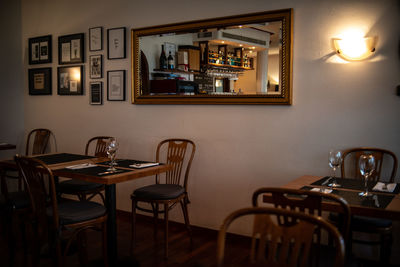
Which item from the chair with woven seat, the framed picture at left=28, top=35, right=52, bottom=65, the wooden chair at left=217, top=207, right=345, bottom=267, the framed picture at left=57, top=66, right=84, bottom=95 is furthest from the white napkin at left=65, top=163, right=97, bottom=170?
the framed picture at left=28, top=35, right=52, bottom=65

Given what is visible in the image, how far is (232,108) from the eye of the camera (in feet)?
11.6

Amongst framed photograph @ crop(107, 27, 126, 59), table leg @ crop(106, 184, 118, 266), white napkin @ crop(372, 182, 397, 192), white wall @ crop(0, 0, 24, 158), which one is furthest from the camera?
white wall @ crop(0, 0, 24, 158)

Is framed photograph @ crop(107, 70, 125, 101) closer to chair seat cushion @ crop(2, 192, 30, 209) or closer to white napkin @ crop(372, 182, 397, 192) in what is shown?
chair seat cushion @ crop(2, 192, 30, 209)

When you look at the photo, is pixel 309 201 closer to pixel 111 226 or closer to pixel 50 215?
pixel 111 226

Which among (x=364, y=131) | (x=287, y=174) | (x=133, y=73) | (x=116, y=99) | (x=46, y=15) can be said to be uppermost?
(x=46, y=15)

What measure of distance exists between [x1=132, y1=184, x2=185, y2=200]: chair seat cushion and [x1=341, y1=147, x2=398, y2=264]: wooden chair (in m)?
1.35

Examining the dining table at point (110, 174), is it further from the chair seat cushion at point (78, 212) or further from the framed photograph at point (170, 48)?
the framed photograph at point (170, 48)

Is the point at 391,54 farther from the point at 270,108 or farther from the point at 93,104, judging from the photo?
the point at 93,104

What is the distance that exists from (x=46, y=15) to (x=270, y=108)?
131 inches

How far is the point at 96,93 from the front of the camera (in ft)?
14.8

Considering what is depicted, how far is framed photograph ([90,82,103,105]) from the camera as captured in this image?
14.7 feet

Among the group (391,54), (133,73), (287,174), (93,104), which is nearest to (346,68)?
(391,54)

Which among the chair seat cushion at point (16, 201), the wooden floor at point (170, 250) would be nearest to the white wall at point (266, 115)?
the wooden floor at point (170, 250)

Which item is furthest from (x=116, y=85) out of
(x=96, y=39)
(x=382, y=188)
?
(x=382, y=188)
